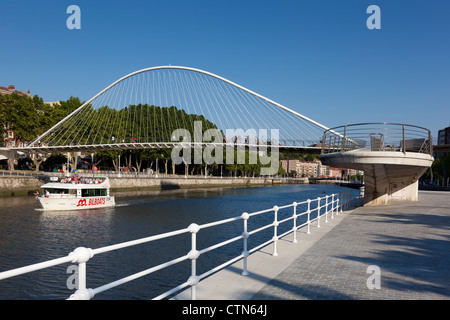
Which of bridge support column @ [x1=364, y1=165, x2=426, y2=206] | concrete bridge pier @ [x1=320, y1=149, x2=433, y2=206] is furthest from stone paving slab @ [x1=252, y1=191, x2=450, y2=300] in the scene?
bridge support column @ [x1=364, y1=165, x2=426, y2=206]

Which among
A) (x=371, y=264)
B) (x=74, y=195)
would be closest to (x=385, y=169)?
(x=371, y=264)

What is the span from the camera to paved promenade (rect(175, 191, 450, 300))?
5754mm

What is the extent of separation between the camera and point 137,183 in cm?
6744

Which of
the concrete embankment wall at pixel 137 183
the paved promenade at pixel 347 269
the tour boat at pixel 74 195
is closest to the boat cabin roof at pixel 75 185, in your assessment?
the tour boat at pixel 74 195

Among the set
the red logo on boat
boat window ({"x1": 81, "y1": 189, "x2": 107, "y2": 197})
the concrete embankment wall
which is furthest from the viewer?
the concrete embankment wall

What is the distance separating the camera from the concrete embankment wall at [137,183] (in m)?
49.0

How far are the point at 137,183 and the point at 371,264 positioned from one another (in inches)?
2482

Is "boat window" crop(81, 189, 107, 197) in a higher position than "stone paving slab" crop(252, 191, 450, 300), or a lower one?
lower

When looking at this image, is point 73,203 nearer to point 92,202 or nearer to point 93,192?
point 92,202

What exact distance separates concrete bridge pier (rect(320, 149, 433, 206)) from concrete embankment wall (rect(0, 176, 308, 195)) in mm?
45791

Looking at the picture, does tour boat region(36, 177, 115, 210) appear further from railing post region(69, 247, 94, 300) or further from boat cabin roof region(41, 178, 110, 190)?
railing post region(69, 247, 94, 300)

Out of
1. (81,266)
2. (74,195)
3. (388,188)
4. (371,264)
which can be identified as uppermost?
(81,266)

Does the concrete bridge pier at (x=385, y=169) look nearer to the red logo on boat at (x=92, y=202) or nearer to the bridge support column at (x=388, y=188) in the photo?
the bridge support column at (x=388, y=188)

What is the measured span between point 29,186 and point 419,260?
54471 millimetres
